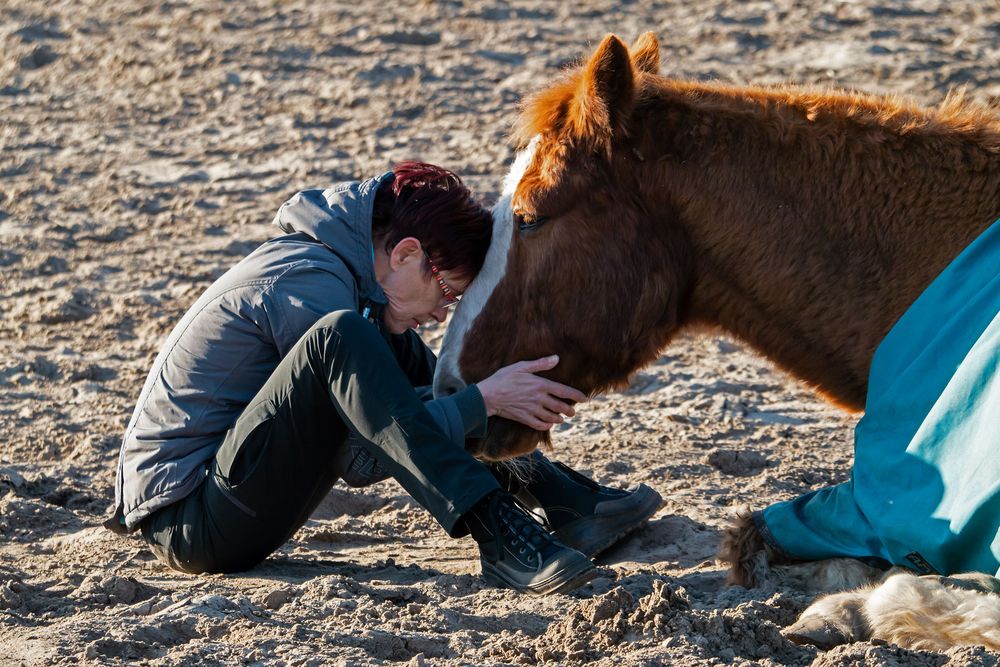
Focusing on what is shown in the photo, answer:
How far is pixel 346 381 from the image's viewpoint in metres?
3.32

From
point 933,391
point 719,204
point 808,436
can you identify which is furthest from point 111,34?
point 933,391

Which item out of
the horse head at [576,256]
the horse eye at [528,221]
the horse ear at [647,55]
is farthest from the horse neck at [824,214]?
Answer: the horse ear at [647,55]

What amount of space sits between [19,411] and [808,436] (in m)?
3.33

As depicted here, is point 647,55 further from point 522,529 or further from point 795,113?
point 522,529

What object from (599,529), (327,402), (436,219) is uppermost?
(436,219)

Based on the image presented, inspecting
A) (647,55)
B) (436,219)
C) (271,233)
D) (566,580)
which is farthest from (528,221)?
(271,233)

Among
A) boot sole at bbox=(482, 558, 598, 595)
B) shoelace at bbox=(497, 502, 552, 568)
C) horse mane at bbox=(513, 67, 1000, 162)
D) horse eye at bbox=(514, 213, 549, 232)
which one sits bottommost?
boot sole at bbox=(482, 558, 598, 595)

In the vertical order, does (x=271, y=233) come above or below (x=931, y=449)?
below

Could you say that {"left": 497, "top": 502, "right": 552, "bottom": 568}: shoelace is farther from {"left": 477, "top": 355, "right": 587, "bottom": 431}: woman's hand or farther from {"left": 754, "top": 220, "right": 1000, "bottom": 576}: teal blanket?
{"left": 754, "top": 220, "right": 1000, "bottom": 576}: teal blanket

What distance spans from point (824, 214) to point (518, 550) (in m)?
1.25

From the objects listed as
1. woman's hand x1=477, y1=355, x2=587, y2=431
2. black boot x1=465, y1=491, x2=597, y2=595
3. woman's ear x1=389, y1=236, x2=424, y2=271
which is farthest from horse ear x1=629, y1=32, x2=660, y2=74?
black boot x1=465, y1=491, x2=597, y2=595

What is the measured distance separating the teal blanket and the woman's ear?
1271 millimetres

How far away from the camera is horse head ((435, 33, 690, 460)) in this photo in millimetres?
3518

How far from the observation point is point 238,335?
3.62 meters
